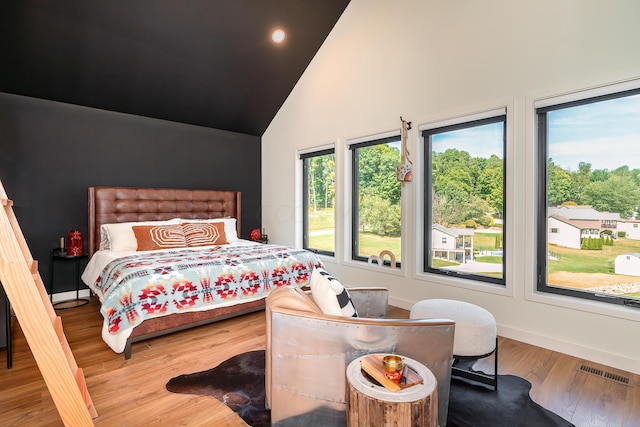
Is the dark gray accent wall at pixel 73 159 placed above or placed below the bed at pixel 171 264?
above

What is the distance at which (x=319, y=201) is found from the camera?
4.91 m

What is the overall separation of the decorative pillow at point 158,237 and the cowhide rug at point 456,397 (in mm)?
1961

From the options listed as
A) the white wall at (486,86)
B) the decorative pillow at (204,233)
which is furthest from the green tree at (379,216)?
the decorative pillow at (204,233)

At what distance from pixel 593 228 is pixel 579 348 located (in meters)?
0.95

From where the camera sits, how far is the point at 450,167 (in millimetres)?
3451

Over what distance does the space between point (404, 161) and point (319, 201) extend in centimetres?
163

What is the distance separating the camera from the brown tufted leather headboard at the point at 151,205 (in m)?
4.01

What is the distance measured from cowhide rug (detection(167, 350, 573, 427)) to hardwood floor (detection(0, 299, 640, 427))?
71 mm

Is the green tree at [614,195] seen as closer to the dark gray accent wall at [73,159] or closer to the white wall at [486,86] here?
the white wall at [486,86]

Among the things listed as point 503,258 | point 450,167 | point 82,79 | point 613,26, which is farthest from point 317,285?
point 82,79

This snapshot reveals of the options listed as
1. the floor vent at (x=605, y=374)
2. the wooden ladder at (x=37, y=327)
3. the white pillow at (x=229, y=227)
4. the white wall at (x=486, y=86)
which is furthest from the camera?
the white pillow at (x=229, y=227)

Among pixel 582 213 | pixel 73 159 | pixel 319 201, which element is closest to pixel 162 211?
pixel 73 159

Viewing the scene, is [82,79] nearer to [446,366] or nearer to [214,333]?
[214,333]

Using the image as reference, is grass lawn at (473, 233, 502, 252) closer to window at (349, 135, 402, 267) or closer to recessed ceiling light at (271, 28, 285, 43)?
window at (349, 135, 402, 267)
